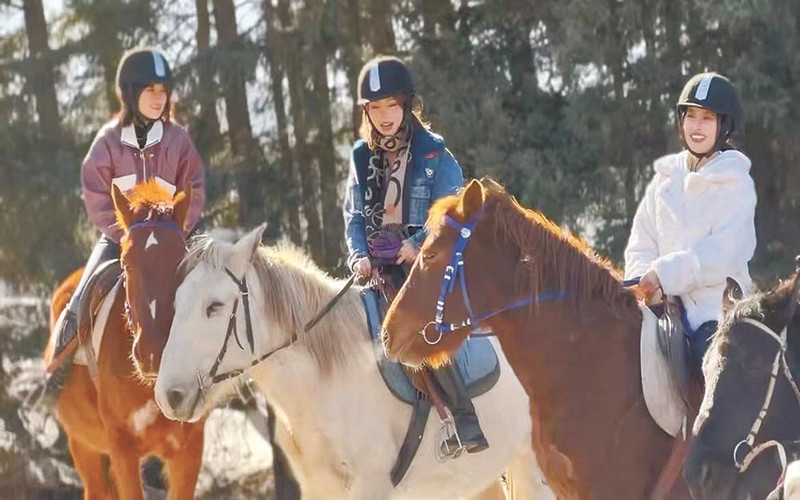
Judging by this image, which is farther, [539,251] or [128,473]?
[128,473]

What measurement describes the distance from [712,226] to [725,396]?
1.12 meters

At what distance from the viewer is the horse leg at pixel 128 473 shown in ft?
22.1

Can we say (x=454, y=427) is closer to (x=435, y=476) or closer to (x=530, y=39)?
(x=435, y=476)

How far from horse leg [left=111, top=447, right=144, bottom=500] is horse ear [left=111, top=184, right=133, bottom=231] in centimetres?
133

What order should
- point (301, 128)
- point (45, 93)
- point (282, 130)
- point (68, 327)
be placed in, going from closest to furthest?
point (68, 327), point (45, 93), point (301, 128), point (282, 130)

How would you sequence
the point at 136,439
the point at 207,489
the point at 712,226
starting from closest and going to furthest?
1. the point at 712,226
2. the point at 136,439
3. the point at 207,489

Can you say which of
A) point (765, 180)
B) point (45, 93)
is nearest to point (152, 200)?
point (45, 93)

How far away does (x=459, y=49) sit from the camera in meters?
11.0

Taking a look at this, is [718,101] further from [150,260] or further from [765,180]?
[765,180]

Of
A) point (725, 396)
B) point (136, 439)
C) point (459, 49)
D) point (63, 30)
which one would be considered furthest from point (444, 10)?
point (725, 396)

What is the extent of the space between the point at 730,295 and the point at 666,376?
701mm

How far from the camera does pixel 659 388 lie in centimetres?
488

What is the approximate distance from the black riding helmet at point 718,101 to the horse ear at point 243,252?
209 centimetres

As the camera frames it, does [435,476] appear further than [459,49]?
No
